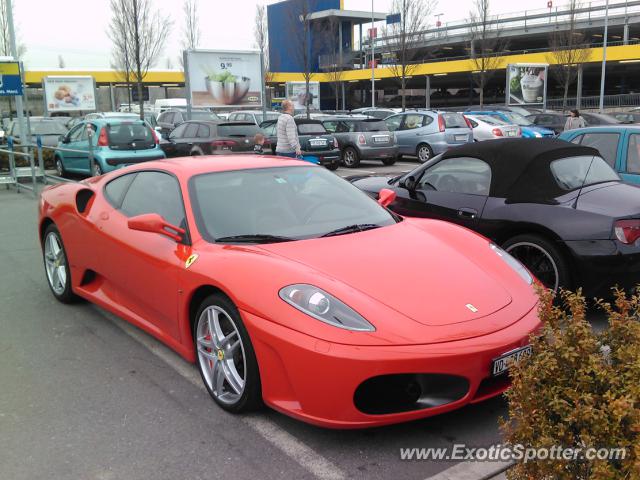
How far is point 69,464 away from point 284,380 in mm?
1098

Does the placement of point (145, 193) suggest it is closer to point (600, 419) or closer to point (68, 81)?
point (600, 419)

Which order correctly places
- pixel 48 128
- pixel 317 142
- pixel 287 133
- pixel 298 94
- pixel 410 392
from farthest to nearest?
pixel 298 94
pixel 48 128
pixel 317 142
pixel 287 133
pixel 410 392

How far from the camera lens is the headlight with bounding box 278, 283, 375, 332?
300cm

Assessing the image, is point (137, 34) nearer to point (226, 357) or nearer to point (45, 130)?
point (45, 130)

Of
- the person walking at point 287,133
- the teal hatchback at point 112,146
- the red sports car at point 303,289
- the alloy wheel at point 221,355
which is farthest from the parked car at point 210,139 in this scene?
the alloy wheel at point 221,355

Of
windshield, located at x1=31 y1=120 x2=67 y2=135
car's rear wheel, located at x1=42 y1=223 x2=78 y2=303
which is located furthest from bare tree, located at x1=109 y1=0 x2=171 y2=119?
car's rear wheel, located at x1=42 y1=223 x2=78 y2=303

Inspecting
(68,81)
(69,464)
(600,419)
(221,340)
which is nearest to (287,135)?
(221,340)

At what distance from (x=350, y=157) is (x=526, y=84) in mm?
18947

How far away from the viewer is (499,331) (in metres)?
3.12

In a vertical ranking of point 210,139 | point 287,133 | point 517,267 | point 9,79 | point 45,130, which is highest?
point 9,79

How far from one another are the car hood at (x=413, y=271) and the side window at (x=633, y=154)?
3.95 m

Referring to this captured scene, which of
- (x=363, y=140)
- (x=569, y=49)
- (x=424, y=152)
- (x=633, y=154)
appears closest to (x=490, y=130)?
(x=424, y=152)

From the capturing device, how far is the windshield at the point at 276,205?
3930mm

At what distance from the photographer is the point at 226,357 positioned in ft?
11.3
